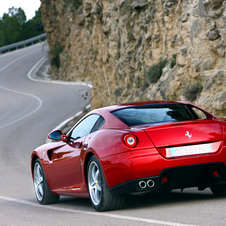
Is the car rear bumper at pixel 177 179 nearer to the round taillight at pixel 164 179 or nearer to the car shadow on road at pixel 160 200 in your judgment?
the round taillight at pixel 164 179

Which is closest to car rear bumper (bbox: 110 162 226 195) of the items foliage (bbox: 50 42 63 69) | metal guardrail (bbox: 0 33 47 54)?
foliage (bbox: 50 42 63 69)

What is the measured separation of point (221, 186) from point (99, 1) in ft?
66.8

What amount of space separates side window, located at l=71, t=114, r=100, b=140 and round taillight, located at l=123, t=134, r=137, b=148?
971 millimetres

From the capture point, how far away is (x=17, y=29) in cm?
8131

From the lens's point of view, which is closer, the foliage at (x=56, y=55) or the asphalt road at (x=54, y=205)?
the asphalt road at (x=54, y=205)

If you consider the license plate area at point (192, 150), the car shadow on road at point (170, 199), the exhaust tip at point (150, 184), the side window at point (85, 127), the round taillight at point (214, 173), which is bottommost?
the car shadow on road at point (170, 199)

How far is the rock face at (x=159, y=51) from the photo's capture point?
11.7 meters

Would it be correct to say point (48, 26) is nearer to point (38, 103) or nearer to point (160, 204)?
point (38, 103)

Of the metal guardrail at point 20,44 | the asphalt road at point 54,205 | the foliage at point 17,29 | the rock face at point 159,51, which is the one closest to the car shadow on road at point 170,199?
the asphalt road at point 54,205

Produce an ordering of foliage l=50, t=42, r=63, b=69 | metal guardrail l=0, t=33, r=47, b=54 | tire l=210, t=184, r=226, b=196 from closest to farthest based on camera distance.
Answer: tire l=210, t=184, r=226, b=196
foliage l=50, t=42, r=63, b=69
metal guardrail l=0, t=33, r=47, b=54

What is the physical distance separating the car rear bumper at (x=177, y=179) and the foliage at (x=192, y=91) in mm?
7136

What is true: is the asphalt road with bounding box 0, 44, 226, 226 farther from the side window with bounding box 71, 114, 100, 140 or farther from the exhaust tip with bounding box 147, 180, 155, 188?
the side window with bounding box 71, 114, 100, 140

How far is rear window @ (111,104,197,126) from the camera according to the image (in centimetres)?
541

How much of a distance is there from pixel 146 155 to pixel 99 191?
0.86m
